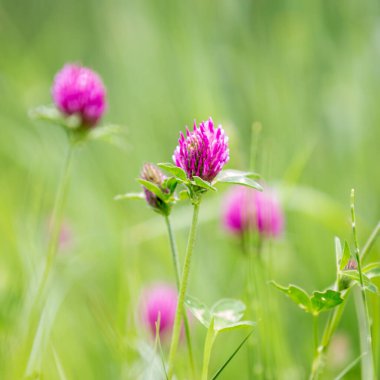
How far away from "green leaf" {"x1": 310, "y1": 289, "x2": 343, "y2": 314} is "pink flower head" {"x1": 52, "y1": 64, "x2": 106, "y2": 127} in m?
0.50

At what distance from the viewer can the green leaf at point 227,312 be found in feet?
2.03

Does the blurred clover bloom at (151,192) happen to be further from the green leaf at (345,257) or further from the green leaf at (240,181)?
the green leaf at (345,257)

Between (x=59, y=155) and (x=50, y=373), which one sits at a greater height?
(x=59, y=155)

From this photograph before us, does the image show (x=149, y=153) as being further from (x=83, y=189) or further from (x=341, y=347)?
(x=341, y=347)

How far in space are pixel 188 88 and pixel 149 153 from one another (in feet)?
0.88

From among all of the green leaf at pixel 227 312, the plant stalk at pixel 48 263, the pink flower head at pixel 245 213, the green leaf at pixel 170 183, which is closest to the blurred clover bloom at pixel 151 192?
the green leaf at pixel 170 183

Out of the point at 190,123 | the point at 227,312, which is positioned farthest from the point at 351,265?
the point at 190,123

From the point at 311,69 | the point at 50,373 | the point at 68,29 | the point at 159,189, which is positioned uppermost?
the point at 68,29

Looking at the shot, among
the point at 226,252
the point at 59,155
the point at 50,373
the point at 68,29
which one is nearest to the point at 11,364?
the point at 50,373

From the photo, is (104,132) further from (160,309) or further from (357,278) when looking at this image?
(357,278)

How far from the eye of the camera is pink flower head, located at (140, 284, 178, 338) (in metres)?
1.09

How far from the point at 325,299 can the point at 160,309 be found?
21.8 inches

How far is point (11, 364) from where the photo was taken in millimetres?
754

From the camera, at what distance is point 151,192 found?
665 mm
